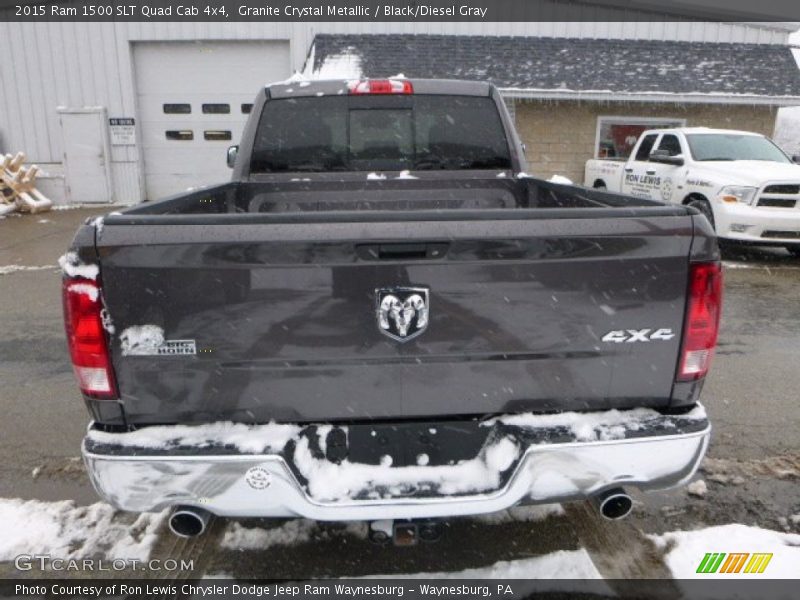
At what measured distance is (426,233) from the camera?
1917mm

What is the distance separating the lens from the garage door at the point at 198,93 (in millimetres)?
15156

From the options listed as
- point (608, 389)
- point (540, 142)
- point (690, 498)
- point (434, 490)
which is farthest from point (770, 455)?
point (540, 142)

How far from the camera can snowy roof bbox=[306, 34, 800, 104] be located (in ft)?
44.6

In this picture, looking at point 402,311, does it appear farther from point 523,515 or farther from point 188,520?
point 523,515

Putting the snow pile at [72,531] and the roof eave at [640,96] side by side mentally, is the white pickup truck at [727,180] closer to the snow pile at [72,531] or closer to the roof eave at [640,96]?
the roof eave at [640,96]

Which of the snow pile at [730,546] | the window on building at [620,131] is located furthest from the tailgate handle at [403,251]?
the window on building at [620,131]

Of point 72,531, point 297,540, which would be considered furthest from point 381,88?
point 72,531

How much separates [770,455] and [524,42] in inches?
556

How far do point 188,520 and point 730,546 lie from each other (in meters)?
2.37

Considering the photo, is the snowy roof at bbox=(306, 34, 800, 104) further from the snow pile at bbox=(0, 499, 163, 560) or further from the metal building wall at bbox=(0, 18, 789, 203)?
the snow pile at bbox=(0, 499, 163, 560)

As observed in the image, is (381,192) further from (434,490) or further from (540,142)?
(540,142)

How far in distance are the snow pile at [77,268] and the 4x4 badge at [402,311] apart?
0.92m

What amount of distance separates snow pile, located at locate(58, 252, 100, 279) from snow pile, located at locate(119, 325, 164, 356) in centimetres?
21

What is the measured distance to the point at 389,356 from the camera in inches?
78.9
